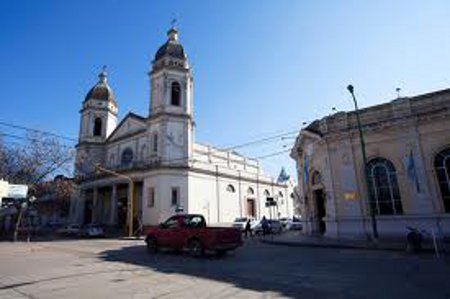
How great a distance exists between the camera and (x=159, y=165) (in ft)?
117

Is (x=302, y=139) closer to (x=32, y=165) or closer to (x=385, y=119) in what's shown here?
(x=385, y=119)

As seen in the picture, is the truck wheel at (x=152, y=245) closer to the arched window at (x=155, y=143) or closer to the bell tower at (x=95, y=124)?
the arched window at (x=155, y=143)

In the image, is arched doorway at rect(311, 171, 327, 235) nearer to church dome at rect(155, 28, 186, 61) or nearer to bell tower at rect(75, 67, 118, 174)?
church dome at rect(155, 28, 186, 61)

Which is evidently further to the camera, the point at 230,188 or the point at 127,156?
the point at 127,156

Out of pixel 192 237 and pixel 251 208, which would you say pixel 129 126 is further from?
pixel 192 237

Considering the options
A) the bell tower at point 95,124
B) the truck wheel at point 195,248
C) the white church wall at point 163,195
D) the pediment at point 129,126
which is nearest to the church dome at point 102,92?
the bell tower at point 95,124

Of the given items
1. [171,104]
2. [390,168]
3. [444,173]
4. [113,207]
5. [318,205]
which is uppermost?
[171,104]

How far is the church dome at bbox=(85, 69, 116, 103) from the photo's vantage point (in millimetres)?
48688

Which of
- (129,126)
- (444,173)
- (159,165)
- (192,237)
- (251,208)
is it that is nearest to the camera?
Answer: (192,237)

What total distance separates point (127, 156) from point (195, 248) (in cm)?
3208

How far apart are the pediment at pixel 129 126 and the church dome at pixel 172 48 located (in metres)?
8.72

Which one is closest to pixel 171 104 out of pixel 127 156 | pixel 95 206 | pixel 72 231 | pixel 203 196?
pixel 127 156

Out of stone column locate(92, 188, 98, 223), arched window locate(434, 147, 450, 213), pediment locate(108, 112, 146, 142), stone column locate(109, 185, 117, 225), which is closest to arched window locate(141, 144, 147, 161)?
pediment locate(108, 112, 146, 142)

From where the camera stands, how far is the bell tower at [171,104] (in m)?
37.0
